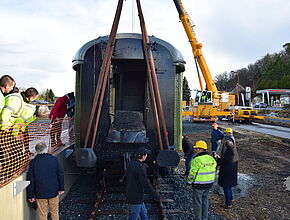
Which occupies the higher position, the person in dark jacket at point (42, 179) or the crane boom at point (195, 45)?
the crane boom at point (195, 45)

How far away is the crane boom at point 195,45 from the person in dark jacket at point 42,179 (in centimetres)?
1691

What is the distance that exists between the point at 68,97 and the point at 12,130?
8.41ft

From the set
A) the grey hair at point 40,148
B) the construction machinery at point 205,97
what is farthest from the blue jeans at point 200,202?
the construction machinery at point 205,97

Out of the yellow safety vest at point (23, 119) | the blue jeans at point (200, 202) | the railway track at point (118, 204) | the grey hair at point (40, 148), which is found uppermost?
the yellow safety vest at point (23, 119)

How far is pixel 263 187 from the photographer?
614 cm

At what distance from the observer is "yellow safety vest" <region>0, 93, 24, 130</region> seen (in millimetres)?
3309

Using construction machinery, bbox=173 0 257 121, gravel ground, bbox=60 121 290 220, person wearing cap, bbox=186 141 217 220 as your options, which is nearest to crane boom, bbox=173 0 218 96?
construction machinery, bbox=173 0 257 121

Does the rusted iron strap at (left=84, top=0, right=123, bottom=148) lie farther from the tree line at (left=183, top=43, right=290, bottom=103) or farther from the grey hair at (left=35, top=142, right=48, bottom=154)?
the tree line at (left=183, top=43, right=290, bottom=103)

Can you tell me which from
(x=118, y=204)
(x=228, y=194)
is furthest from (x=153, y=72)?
(x=228, y=194)

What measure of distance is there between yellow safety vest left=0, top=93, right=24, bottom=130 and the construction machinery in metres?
16.6

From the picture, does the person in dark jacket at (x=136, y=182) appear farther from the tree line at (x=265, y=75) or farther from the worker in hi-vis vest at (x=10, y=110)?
the tree line at (x=265, y=75)

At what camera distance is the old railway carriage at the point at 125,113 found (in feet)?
15.0

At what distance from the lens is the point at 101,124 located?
4809 millimetres

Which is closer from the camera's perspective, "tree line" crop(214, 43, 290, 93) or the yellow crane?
the yellow crane
